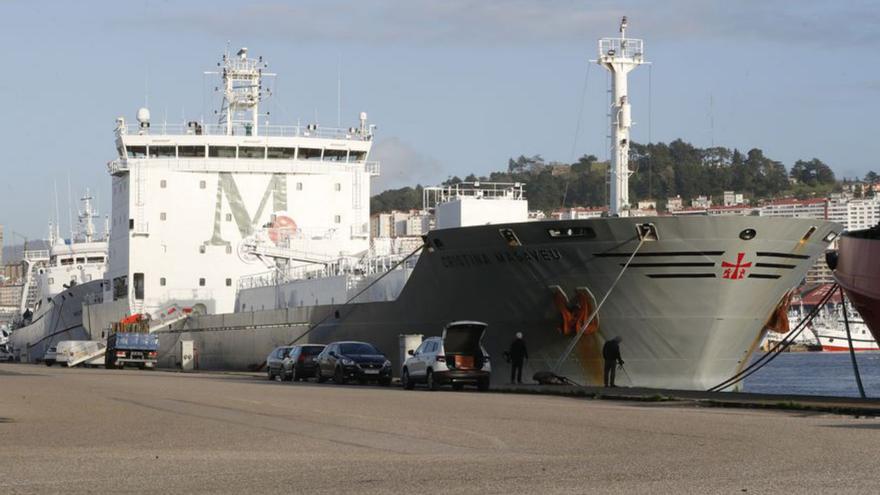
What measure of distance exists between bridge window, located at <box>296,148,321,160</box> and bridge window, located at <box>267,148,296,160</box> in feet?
0.90

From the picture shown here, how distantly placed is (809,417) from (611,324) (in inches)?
417

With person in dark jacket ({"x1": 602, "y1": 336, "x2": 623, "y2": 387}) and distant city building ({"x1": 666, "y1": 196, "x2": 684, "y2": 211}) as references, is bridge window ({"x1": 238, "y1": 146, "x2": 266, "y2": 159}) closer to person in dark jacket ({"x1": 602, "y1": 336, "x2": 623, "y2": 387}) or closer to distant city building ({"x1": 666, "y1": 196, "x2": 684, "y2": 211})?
distant city building ({"x1": 666, "y1": 196, "x2": 684, "y2": 211})

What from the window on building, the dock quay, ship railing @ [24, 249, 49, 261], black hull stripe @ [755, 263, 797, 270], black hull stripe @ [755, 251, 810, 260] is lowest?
the dock quay

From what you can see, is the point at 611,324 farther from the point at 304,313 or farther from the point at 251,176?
the point at 251,176

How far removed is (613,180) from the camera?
31.5 metres

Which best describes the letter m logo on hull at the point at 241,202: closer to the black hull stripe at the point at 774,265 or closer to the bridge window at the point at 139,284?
the bridge window at the point at 139,284

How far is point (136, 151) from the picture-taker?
167ft

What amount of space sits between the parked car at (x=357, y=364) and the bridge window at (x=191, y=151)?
62.6 ft

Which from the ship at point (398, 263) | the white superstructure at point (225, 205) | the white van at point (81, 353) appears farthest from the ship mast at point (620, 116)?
the white van at point (81, 353)

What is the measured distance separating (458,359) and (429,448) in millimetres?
14034

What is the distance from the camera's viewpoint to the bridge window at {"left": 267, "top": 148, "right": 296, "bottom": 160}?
5066cm

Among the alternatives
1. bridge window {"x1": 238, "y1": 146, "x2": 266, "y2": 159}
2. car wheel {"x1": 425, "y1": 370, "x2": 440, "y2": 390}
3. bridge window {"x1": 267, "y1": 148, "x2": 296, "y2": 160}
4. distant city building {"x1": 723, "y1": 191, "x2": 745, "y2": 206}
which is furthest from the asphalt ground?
distant city building {"x1": 723, "y1": 191, "x2": 745, "y2": 206}

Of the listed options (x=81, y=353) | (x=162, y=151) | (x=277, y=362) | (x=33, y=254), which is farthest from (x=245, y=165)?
(x=33, y=254)

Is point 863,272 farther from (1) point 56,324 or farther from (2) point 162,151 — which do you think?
(1) point 56,324
